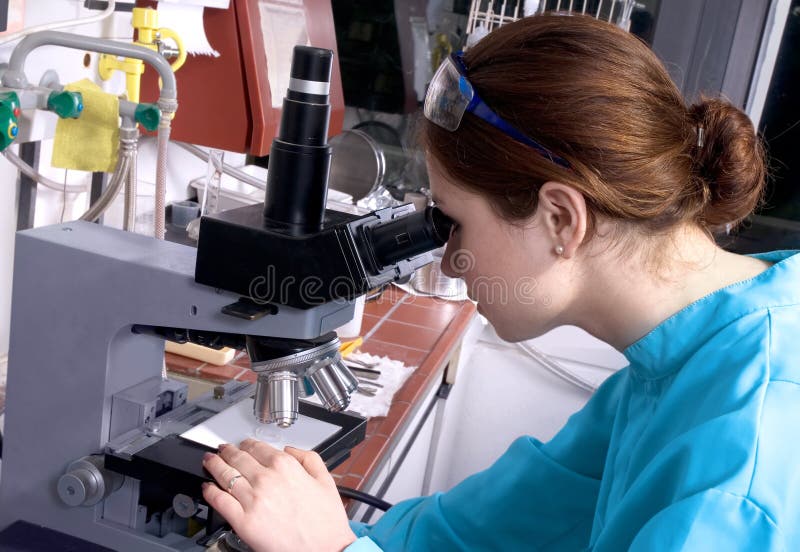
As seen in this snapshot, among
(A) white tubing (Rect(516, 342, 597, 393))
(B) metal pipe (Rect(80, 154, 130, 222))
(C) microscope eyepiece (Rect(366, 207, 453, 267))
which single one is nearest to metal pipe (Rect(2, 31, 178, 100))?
(B) metal pipe (Rect(80, 154, 130, 222))

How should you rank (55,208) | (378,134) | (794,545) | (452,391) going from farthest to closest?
(378,134)
(452,391)
(55,208)
(794,545)

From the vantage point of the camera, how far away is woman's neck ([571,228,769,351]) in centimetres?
98

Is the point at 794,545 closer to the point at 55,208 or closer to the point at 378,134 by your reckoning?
the point at 55,208

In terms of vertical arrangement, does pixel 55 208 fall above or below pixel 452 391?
above

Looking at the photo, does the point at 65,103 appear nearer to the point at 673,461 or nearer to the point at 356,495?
the point at 356,495

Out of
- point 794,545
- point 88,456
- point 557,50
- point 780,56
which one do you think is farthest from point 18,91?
point 780,56

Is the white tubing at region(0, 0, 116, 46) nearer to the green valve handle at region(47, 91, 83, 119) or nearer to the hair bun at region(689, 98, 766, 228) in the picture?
the green valve handle at region(47, 91, 83, 119)

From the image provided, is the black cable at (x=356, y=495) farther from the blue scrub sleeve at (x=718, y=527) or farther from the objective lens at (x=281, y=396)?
the blue scrub sleeve at (x=718, y=527)

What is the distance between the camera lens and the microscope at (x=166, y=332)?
86cm

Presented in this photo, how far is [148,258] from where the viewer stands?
942 millimetres

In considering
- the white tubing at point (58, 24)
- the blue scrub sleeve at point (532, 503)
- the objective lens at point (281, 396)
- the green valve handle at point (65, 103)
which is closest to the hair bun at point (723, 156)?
the blue scrub sleeve at point (532, 503)

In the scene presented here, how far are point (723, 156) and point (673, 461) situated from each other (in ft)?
1.30

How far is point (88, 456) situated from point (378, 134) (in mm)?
2046

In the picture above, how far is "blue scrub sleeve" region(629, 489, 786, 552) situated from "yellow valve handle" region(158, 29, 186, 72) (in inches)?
47.8
